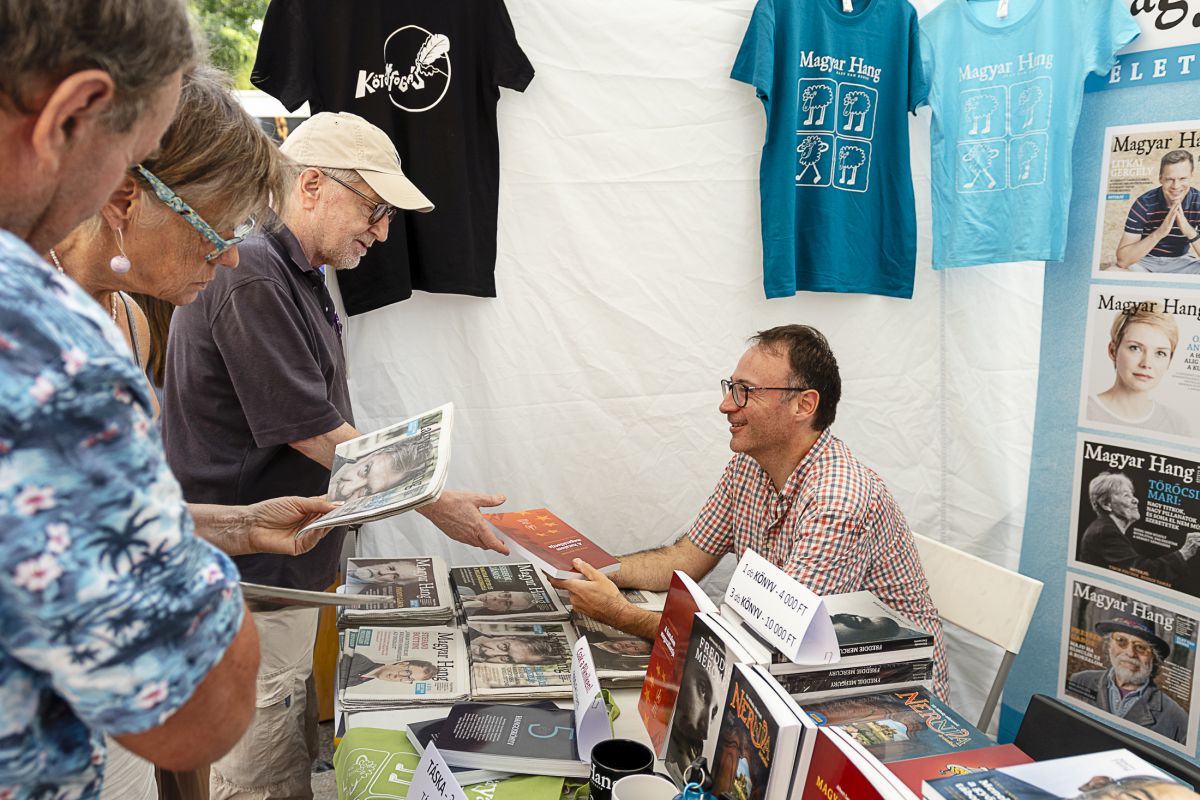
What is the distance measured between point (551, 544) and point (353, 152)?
1057 mm

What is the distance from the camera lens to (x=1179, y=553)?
8.28 ft

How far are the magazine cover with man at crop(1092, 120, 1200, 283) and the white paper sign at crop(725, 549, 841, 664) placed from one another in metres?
1.92

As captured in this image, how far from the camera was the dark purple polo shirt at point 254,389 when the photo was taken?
74.7 inches

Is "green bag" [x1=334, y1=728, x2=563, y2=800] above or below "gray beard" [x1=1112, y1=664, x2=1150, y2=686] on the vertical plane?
above

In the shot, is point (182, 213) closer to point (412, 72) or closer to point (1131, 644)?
point (412, 72)

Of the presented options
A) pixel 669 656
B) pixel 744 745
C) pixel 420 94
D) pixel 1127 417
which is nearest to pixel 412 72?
pixel 420 94

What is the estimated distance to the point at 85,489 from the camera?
494mm

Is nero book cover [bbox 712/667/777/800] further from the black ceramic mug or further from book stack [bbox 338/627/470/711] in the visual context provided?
book stack [bbox 338/627/470/711]

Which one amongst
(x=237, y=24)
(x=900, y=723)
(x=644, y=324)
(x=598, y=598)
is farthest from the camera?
(x=237, y=24)

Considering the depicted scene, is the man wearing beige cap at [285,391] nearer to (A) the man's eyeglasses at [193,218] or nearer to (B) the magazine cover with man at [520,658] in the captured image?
(B) the magazine cover with man at [520,658]

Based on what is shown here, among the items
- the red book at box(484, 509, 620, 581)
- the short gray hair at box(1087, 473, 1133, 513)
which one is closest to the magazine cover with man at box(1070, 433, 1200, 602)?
the short gray hair at box(1087, 473, 1133, 513)

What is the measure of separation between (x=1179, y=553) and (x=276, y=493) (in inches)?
96.5

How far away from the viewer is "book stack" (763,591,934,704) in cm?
124

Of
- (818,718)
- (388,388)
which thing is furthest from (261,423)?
(818,718)
